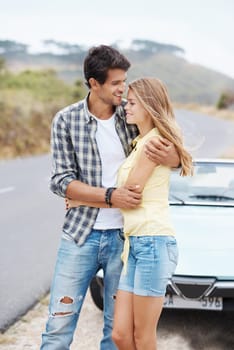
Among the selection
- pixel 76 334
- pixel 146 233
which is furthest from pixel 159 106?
pixel 76 334

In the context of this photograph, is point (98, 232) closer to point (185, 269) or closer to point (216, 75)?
point (185, 269)

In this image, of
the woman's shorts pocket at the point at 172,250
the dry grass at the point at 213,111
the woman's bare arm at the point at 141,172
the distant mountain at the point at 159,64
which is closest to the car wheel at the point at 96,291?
the woman's shorts pocket at the point at 172,250

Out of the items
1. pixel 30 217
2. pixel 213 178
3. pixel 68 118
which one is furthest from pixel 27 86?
pixel 68 118

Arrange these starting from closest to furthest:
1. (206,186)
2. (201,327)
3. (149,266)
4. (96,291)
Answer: (149,266), (201,327), (96,291), (206,186)

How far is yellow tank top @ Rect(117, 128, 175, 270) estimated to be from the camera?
295cm

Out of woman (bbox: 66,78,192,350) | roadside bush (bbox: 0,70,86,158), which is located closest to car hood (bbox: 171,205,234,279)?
woman (bbox: 66,78,192,350)

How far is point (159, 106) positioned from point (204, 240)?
2113 mm

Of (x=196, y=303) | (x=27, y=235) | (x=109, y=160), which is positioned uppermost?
(x=109, y=160)

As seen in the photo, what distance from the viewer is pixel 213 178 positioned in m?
6.08

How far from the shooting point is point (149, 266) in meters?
2.92

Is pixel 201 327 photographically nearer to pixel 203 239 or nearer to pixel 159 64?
pixel 203 239

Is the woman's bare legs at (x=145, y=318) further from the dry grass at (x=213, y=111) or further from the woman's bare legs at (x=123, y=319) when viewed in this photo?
the dry grass at (x=213, y=111)

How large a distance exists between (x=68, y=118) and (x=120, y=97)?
0.89ft

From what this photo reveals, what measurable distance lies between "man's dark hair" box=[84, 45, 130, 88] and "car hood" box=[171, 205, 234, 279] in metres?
1.82
